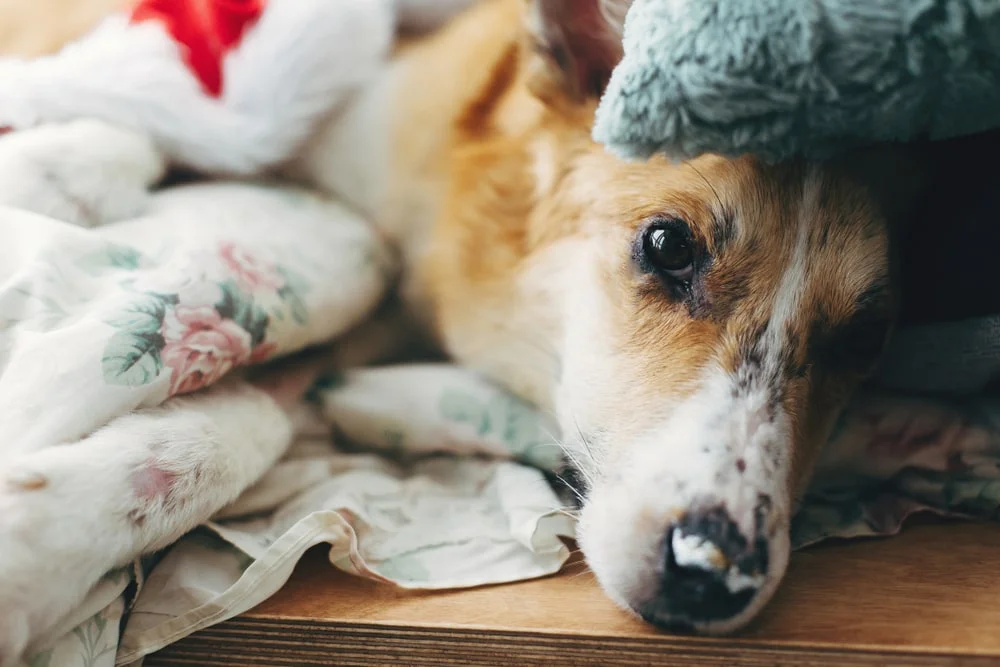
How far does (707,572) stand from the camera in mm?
651

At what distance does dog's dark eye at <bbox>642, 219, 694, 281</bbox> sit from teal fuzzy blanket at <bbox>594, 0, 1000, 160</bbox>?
0.50 ft

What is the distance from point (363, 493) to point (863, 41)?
63cm

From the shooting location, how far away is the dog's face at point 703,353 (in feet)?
2.21

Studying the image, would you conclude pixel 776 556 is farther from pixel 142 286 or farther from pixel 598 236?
pixel 142 286

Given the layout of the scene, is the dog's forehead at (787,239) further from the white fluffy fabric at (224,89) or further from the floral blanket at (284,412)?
the white fluffy fabric at (224,89)

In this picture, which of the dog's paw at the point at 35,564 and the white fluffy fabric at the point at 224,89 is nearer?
the dog's paw at the point at 35,564

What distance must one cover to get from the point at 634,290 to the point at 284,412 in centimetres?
44

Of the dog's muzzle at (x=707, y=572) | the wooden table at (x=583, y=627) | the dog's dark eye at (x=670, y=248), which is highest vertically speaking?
the dog's dark eye at (x=670, y=248)

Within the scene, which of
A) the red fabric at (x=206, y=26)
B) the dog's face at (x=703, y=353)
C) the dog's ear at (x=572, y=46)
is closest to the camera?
the dog's face at (x=703, y=353)

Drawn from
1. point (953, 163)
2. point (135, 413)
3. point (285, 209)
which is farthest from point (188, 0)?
point (953, 163)

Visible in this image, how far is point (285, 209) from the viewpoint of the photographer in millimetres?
1089

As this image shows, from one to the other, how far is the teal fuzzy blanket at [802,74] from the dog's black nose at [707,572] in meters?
0.33

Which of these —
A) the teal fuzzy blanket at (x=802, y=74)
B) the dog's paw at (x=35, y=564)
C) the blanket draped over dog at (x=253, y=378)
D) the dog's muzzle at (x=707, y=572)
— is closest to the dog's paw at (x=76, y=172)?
the blanket draped over dog at (x=253, y=378)

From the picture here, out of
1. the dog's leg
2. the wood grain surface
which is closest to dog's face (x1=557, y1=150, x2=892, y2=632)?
the dog's leg
